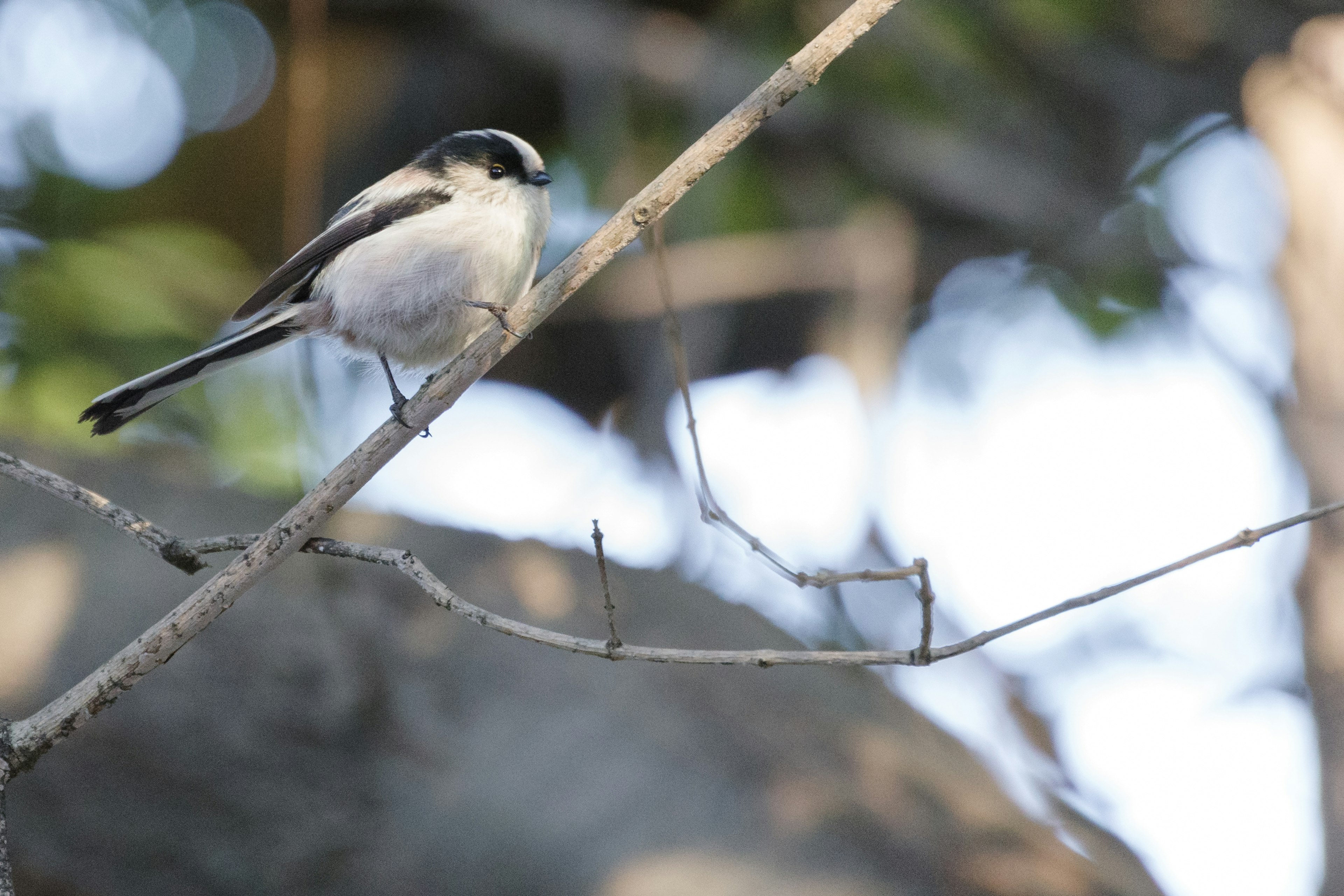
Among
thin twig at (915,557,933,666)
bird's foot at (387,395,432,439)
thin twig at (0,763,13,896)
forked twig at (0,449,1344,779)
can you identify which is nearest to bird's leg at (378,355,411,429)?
bird's foot at (387,395,432,439)

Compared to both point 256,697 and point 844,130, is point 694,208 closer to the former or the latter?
point 844,130

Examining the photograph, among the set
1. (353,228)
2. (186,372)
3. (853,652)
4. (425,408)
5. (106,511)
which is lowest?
(853,652)

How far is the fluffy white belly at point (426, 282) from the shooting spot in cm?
247

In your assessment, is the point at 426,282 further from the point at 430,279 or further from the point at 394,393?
the point at 394,393

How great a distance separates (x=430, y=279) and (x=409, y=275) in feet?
0.19

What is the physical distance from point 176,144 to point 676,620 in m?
3.18

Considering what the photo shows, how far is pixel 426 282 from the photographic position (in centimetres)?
248

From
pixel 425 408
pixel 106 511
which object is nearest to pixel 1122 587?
pixel 425 408

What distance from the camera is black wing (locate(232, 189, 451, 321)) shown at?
248cm

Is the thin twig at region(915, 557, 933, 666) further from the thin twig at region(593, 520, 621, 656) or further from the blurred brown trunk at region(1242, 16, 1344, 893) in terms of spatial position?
the blurred brown trunk at region(1242, 16, 1344, 893)

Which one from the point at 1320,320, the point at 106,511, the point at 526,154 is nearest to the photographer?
the point at 106,511

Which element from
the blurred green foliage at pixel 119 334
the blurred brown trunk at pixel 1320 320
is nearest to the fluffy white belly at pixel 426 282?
the blurred green foliage at pixel 119 334

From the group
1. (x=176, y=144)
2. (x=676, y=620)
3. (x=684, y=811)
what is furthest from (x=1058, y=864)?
(x=176, y=144)

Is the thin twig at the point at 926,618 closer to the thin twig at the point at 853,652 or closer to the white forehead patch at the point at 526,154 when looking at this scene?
the thin twig at the point at 853,652
